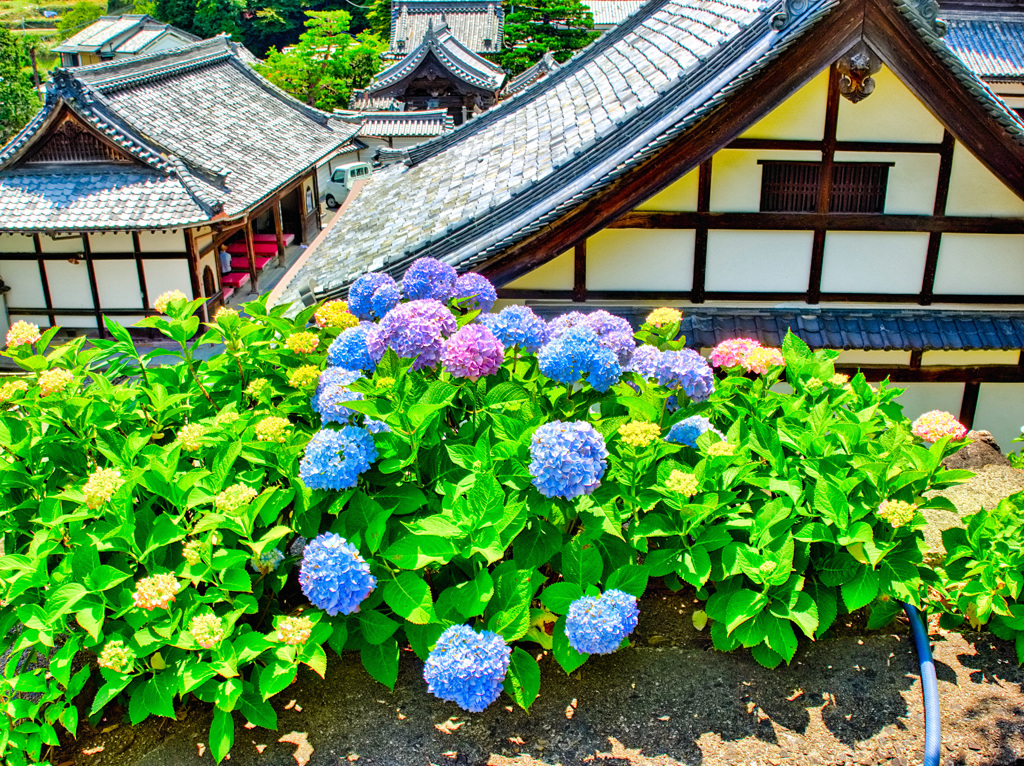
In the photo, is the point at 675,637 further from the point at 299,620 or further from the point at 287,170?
the point at 287,170

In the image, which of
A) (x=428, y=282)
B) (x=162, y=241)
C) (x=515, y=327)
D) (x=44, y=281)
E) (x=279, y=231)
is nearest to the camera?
(x=515, y=327)

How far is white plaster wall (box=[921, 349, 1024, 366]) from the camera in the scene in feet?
25.9

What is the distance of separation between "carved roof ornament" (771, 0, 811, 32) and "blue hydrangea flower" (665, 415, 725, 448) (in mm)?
4050

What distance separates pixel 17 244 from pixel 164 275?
3.16 meters

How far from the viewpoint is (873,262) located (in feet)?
24.8

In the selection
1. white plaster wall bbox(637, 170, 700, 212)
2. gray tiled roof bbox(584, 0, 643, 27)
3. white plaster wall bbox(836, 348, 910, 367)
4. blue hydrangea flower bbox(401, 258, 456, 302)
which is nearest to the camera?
blue hydrangea flower bbox(401, 258, 456, 302)

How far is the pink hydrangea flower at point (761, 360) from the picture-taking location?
169 inches

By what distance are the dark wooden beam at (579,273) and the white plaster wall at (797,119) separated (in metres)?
1.75

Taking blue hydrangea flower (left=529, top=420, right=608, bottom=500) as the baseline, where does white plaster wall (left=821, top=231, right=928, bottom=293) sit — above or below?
below

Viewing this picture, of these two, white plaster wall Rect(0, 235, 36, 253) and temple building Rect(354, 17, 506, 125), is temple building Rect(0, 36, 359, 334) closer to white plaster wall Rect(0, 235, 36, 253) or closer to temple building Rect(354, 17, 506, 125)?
white plaster wall Rect(0, 235, 36, 253)

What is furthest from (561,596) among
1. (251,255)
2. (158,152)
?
(251,255)

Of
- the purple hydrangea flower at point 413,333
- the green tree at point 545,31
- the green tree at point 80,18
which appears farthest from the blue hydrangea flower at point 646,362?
the green tree at point 80,18

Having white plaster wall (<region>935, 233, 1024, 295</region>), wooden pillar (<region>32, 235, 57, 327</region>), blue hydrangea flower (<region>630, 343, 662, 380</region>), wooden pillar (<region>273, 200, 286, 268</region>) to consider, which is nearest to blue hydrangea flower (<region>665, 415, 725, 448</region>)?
blue hydrangea flower (<region>630, 343, 662, 380</region>)

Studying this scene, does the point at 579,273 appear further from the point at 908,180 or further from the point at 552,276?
the point at 908,180
